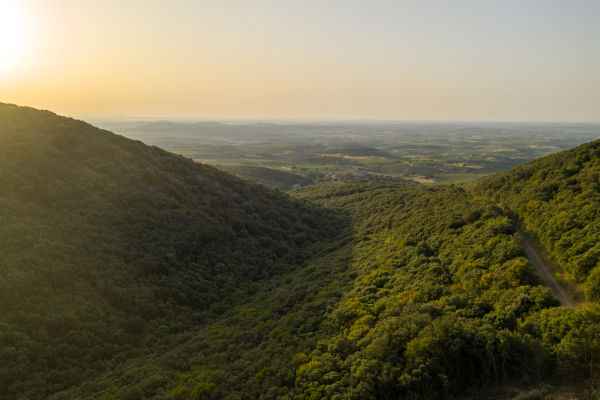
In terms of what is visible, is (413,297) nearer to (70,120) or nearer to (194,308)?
(194,308)

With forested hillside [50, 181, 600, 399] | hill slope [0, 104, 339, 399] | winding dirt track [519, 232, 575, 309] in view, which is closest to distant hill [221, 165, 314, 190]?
hill slope [0, 104, 339, 399]

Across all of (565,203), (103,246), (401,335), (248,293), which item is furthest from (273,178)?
(401,335)

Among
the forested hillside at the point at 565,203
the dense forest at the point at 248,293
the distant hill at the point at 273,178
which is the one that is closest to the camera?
the dense forest at the point at 248,293

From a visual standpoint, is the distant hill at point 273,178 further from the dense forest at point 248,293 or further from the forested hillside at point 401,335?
the forested hillside at point 401,335

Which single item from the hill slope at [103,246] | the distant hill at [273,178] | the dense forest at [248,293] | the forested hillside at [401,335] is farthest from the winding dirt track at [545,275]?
the distant hill at [273,178]

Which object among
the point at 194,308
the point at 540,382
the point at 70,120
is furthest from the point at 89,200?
the point at 540,382

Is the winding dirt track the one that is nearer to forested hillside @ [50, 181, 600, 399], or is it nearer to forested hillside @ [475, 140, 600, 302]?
forested hillside @ [475, 140, 600, 302]

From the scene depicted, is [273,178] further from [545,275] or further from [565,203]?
[545,275]
